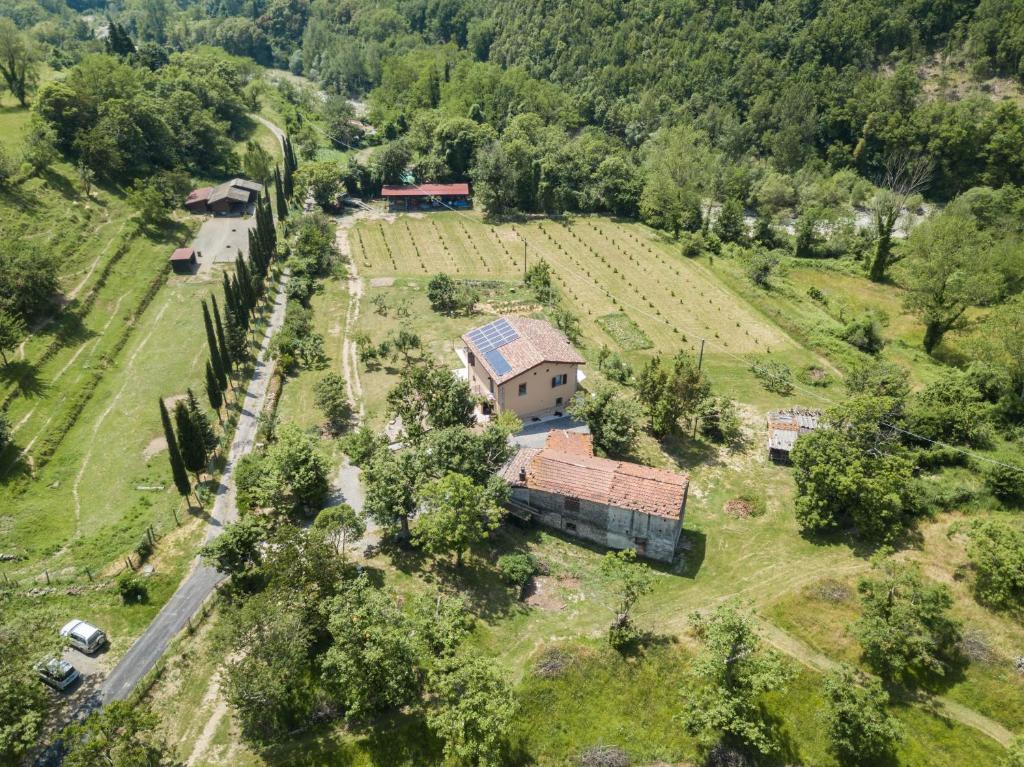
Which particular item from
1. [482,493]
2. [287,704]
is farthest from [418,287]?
[287,704]

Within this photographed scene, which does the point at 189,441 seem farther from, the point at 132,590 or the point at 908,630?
the point at 908,630

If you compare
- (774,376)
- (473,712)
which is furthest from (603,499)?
(774,376)

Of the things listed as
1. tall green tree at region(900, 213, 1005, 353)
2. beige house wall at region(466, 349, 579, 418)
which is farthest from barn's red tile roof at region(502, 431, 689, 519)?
tall green tree at region(900, 213, 1005, 353)

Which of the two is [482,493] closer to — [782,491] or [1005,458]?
[782,491]

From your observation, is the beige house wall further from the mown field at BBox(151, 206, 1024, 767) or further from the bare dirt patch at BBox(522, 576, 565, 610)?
the bare dirt patch at BBox(522, 576, 565, 610)

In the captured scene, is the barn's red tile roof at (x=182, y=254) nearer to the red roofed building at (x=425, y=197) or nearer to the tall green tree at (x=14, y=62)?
the red roofed building at (x=425, y=197)

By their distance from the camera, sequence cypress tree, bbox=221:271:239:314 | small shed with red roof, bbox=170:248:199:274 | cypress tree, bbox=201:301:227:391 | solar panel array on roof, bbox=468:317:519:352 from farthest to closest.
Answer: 1. small shed with red roof, bbox=170:248:199:274
2. cypress tree, bbox=221:271:239:314
3. solar panel array on roof, bbox=468:317:519:352
4. cypress tree, bbox=201:301:227:391

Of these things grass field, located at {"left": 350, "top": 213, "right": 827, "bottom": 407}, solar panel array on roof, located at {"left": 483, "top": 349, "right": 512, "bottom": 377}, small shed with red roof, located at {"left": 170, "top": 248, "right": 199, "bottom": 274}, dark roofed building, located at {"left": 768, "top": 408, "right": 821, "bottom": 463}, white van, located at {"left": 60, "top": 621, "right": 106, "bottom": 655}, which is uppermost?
solar panel array on roof, located at {"left": 483, "top": 349, "right": 512, "bottom": 377}
